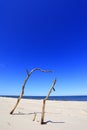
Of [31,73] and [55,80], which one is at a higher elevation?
[31,73]

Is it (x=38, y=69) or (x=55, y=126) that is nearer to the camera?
(x=55, y=126)

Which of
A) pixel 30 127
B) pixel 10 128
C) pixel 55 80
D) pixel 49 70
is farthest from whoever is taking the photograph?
pixel 49 70

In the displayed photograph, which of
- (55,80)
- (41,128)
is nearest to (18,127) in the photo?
(41,128)

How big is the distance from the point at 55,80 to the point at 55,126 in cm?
314

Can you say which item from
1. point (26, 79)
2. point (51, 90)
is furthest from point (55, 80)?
point (26, 79)

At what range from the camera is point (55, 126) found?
1027cm

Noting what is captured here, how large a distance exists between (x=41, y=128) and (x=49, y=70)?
13.8ft

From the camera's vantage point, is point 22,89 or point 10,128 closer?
point 10,128

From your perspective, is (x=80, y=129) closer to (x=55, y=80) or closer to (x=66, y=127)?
(x=66, y=127)

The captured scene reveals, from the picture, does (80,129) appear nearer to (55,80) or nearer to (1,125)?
(55,80)

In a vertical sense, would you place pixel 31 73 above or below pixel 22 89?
above

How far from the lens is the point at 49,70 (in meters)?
11.6

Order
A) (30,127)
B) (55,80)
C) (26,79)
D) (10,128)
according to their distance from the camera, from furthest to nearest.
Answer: (26,79)
(55,80)
(30,127)
(10,128)

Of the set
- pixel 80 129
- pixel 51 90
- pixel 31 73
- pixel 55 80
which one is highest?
pixel 31 73
